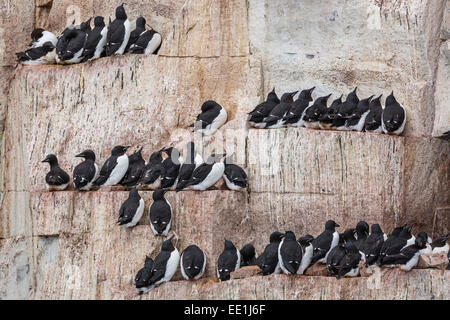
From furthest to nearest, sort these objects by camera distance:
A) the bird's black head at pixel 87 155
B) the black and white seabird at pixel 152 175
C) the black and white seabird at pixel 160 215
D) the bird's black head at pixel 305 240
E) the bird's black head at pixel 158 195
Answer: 1. the bird's black head at pixel 87 155
2. the black and white seabird at pixel 152 175
3. the bird's black head at pixel 158 195
4. the black and white seabird at pixel 160 215
5. the bird's black head at pixel 305 240

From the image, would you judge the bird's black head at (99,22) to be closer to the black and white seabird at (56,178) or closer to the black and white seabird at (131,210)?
the black and white seabird at (56,178)

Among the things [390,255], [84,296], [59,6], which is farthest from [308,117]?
[59,6]

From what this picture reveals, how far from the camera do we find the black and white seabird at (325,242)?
53.1 ft

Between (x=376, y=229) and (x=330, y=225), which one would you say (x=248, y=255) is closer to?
(x=330, y=225)

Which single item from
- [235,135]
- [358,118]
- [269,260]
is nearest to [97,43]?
[235,135]

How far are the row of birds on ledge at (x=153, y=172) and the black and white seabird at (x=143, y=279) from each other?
140 cm

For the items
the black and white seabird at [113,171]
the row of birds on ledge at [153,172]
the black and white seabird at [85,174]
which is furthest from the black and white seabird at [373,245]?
the black and white seabird at [85,174]

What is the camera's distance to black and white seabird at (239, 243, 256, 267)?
661 inches

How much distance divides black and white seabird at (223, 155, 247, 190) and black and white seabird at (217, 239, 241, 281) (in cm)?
97

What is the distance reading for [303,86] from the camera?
61.7 ft

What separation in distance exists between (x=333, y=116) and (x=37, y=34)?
16.6ft

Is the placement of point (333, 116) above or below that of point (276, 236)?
above

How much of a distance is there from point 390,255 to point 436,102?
348 centimetres

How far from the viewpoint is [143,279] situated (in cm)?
1602
